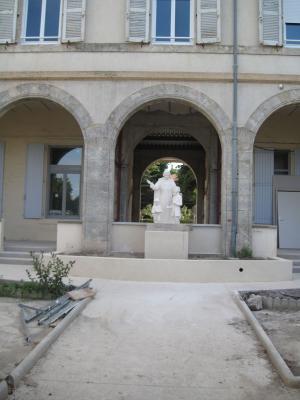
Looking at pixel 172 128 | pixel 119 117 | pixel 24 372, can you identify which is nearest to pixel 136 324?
pixel 24 372

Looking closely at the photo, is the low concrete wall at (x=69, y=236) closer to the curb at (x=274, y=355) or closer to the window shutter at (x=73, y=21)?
the window shutter at (x=73, y=21)

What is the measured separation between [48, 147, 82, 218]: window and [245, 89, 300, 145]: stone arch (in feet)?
18.7

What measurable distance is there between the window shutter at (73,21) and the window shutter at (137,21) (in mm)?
1193

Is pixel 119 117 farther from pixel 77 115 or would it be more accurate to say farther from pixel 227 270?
pixel 227 270

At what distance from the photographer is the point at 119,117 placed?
11.0 m

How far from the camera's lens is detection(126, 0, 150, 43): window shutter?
11188 mm

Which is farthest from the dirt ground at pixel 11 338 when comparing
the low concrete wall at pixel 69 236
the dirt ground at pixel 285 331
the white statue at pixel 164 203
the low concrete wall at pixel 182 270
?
the white statue at pixel 164 203

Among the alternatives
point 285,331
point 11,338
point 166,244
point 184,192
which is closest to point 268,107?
point 166,244

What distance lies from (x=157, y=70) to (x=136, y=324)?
7187 mm

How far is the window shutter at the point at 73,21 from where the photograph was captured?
11.3m

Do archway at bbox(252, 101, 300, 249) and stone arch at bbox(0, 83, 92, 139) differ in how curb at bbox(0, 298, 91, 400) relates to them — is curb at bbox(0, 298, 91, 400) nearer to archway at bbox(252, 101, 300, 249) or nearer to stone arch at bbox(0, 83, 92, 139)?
stone arch at bbox(0, 83, 92, 139)

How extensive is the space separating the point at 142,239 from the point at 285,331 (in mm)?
5538

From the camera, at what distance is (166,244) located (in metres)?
9.69

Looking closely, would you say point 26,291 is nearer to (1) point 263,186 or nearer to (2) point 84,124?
(2) point 84,124
